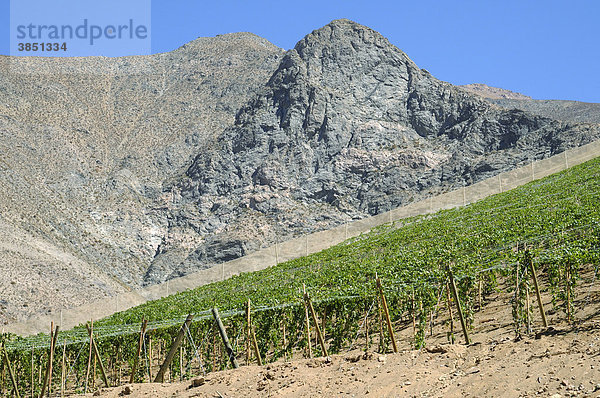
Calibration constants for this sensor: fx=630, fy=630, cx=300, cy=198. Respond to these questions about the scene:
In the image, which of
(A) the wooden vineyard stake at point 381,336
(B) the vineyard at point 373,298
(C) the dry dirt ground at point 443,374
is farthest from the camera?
(B) the vineyard at point 373,298

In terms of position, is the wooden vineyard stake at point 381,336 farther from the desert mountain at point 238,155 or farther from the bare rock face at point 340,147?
the bare rock face at point 340,147

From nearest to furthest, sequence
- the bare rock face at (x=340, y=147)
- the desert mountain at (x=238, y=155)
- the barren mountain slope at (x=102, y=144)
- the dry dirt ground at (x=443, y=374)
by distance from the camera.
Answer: the dry dirt ground at (x=443, y=374) < the barren mountain slope at (x=102, y=144) < the desert mountain at (x=238, y=155) < the bare rock face at (x=340, y=147)

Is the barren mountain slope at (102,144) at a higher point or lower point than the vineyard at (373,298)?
higher

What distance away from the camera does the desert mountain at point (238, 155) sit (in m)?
60.1

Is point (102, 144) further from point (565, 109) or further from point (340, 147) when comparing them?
A: point (565, 109)

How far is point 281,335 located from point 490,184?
71.8ft

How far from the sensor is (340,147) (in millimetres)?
71312

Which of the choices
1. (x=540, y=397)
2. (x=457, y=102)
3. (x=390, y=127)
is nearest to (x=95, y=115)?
(x=390, y=127)

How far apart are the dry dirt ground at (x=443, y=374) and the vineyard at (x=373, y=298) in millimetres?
1050

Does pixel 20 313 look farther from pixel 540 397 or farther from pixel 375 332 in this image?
pixel 540 397

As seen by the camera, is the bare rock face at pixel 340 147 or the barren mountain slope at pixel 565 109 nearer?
the bare rock face at pixel 340 147

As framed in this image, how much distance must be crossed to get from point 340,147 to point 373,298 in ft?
191

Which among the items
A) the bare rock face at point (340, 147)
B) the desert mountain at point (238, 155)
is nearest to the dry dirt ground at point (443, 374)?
the desert mountain at point (238, 155)

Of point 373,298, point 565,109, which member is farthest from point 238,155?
point 565,109
